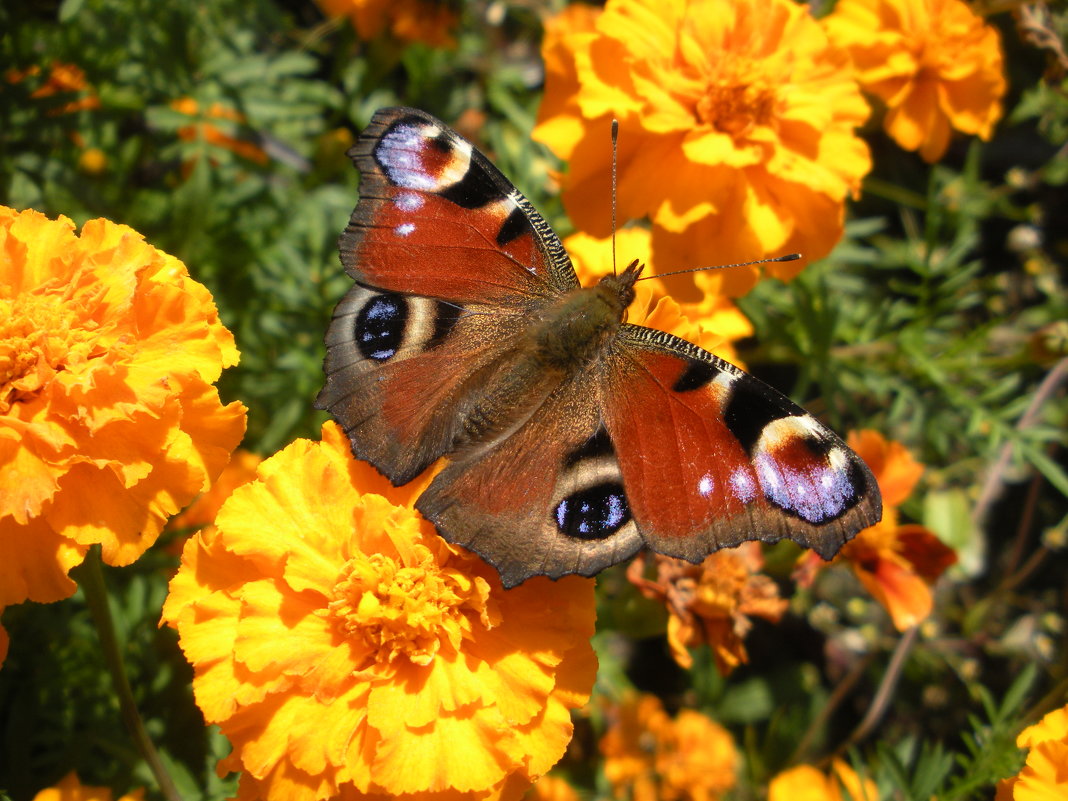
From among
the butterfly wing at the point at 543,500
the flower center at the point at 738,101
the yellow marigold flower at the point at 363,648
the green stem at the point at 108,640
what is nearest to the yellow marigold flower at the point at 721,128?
the flower center at the point at 738,101

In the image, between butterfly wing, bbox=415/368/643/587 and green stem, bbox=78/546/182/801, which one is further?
green stem, bbox=78/546/182/801

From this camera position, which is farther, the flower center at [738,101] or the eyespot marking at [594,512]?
the flower center at [738,101]

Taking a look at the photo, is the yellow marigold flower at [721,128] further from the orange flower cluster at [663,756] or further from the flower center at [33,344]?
the orange flower cluster at [663,756]

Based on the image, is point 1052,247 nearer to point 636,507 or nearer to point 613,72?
point 613,72

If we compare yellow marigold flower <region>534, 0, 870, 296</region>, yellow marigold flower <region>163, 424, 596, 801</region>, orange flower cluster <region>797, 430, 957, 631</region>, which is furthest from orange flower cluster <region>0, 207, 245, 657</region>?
orange flower cluster <region>797, 430, 957, 631</region>

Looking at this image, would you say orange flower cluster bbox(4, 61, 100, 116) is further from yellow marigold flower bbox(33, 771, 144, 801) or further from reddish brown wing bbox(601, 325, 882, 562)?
reddish brown wing bbox(601, 325, 882, 562)

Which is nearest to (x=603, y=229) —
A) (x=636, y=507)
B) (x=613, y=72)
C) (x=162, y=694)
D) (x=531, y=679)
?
(x=613, y=72)
